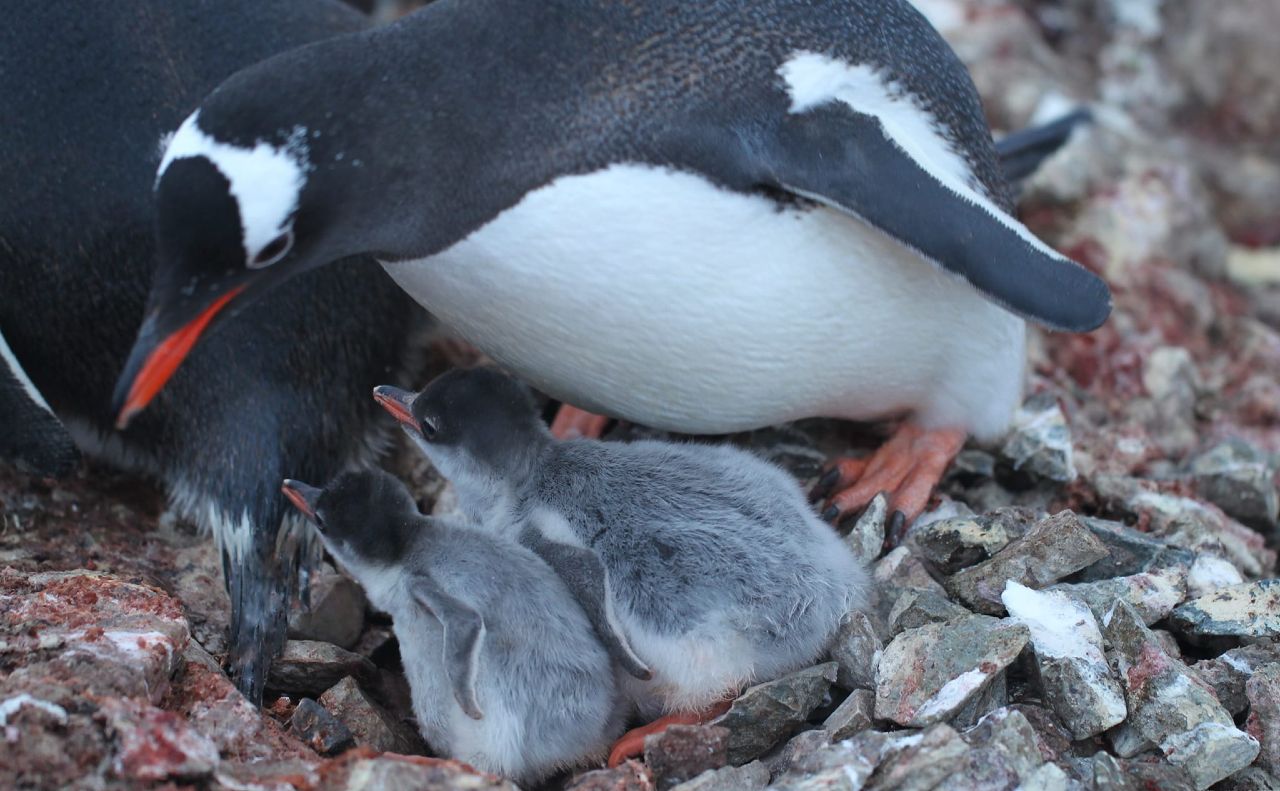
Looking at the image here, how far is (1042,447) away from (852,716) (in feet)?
2.72

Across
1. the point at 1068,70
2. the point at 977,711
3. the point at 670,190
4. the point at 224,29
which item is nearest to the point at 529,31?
the point at 670,190

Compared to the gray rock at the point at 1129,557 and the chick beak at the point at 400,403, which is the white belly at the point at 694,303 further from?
the gray rock at the point at 1129,557

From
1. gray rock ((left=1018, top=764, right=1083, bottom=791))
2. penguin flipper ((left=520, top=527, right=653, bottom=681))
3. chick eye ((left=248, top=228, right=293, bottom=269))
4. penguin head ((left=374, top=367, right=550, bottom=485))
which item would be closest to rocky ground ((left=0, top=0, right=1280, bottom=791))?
gray rock ((left=1018, top=764, right=1083, bottom=791))

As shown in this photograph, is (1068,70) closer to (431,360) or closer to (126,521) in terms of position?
(431,360)

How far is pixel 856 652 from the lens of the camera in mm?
1973

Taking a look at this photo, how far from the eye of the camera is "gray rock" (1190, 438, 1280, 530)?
8.65ft

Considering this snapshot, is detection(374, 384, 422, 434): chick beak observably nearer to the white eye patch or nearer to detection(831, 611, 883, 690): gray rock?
the white eye patch

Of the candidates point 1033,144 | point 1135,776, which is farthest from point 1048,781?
point 1033,144

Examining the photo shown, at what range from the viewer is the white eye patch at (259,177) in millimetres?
1760

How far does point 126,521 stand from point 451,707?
874mm

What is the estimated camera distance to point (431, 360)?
112 inches

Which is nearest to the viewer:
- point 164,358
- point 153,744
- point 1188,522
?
point 153,744

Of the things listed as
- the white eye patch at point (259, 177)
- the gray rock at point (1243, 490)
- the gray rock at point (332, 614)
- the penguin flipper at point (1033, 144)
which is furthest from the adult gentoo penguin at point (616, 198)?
the penguin flipper at point (1033, 144)

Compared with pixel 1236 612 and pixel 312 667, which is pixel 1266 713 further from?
pixel 312 667
